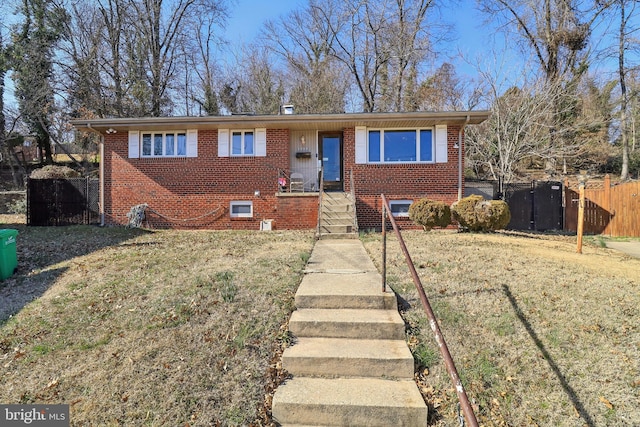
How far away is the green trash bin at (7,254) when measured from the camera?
597 centimetres

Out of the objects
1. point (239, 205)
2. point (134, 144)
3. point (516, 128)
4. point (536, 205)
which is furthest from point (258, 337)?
point (516, 128)

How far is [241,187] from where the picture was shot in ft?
37.8

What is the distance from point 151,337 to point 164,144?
31.4 ft

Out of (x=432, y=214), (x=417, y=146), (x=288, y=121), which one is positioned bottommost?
(x=432, y=214)

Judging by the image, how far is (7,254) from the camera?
6117 millimetres

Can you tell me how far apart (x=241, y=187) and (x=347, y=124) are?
13.2 feet

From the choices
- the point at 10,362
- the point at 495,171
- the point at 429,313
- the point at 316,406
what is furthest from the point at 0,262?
the point at 495,171

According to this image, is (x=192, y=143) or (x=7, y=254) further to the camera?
(x=192, y=143)

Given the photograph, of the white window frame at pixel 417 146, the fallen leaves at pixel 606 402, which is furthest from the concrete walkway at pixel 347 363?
the white window frame at pixel 417 146

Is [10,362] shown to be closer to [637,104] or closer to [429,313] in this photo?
[429,313]

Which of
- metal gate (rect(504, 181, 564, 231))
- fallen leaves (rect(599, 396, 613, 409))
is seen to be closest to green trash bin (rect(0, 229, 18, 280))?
fallen leaves (rect(599, 396, 613, 409))

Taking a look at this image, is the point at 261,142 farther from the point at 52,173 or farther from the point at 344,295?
the point at 52,173

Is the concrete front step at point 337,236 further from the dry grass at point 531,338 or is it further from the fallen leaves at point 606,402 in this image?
the fallen leaves at point 606,402

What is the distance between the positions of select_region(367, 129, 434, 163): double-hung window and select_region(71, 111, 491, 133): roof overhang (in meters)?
0.25
